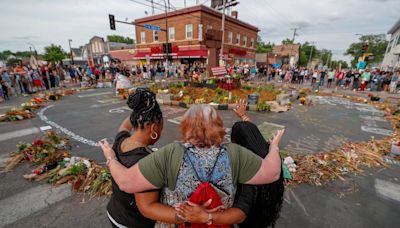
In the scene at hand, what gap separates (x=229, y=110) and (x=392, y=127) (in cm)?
625

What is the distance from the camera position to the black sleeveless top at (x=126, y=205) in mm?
1357

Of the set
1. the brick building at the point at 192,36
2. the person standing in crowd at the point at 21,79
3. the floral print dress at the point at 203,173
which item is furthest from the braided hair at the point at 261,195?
the brick building at the point at 192,36

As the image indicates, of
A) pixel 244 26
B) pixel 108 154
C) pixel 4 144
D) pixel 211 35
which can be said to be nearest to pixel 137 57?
pixel 244 26

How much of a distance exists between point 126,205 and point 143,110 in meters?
0.78

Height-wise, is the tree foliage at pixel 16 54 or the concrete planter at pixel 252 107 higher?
the tree foliage at pixel 16 54

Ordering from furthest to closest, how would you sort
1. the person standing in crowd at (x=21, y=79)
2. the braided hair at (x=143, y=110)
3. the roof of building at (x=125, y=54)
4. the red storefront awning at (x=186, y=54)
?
1. the roof of building at (x=125, y=54)
2. the red storefront awning at (x=186, y=54)
3. the person standing in crowd at (x=21, y=79)
4. the braided hair at (x=143, y=110)

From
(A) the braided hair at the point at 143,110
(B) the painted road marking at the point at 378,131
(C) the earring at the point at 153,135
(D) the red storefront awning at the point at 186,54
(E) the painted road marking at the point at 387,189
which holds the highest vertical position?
(D) the red storefront awning at the point at 186,54

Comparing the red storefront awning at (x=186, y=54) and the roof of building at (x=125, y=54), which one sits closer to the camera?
the red storefront awning at (x=186, y=54)

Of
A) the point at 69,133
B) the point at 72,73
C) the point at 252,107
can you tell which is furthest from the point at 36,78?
the point at 252,107

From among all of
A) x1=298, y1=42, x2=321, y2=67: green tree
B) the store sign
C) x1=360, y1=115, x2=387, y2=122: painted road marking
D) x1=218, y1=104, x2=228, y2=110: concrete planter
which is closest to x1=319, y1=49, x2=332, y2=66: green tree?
x1=298, y1=42, x2=321, y2=67: green tree

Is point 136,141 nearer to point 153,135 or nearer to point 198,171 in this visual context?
point 153,135

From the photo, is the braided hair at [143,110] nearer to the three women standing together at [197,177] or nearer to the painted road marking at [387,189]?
the three women standing together at [197,177]

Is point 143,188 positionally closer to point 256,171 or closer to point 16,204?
point 256,171

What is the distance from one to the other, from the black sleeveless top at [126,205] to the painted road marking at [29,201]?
2.30 meters
